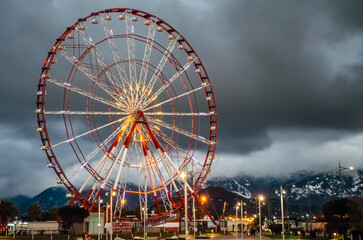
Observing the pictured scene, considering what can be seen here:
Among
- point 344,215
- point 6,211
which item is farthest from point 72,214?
point 344,215

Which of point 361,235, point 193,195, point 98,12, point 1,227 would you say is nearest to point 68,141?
point 98,12

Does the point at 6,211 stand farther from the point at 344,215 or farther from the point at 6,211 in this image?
the point at 344,215

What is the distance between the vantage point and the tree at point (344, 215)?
55.8 m

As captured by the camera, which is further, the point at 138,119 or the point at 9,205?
the point at 9,205

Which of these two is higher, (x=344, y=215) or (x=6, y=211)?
(x=6, y=211)

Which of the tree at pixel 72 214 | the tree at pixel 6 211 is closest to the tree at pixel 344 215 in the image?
the tree at pixel 72 214

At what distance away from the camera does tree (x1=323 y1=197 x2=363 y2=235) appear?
183 ft

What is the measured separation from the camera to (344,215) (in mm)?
59781

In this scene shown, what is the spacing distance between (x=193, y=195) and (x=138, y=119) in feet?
55.8

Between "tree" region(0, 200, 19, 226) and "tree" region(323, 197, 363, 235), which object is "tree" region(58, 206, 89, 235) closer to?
A: "tree" region(0, 200, 19, 226)

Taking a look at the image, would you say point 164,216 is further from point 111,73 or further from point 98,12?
point 98,12

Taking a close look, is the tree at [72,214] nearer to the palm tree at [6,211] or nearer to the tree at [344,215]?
the palm tree at [6,211]

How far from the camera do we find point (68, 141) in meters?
56.6

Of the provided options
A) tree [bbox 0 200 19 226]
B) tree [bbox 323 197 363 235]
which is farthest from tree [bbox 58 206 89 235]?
tree [bbox 323 197 363 235]
